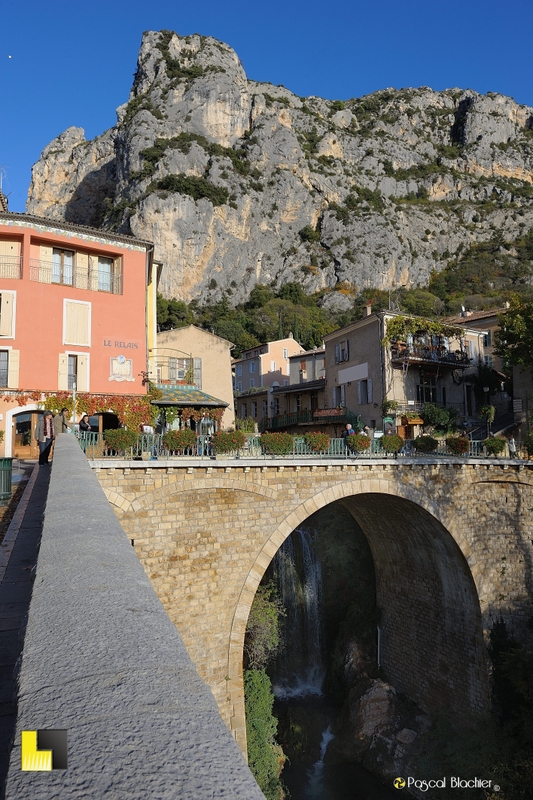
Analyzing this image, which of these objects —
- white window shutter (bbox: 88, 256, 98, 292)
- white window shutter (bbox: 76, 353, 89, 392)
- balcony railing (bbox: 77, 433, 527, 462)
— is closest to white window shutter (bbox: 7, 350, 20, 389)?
white window shutter (bbox: 76, 353, 89, 392)

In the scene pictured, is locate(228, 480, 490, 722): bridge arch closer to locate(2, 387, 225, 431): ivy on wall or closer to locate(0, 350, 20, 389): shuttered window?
locate(2, 387, 225, 431): ivy on wall

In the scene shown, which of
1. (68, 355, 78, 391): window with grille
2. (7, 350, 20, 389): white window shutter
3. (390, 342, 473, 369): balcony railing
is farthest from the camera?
(390, 342, 473, 369): balcony railing

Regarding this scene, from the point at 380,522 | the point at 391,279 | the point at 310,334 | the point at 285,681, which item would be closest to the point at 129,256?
the point at 380,522

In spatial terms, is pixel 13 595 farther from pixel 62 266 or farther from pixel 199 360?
pixel 199 360

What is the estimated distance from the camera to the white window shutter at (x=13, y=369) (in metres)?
19.6

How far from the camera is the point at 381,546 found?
2459 centimetres

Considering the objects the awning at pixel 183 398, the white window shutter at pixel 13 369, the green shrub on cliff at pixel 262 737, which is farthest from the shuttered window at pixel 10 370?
the green shrub on cliff at pixel 262 737

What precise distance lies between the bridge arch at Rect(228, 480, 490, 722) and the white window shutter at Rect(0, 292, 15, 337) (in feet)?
43.5

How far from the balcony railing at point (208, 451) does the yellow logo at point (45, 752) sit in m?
12.7

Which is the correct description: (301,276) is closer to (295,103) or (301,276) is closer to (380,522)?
(295,103)

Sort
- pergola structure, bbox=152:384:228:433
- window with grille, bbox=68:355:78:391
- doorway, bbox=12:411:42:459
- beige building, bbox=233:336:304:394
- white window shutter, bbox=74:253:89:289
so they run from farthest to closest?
beige building, bbox=233:336:304:394, pergola structure, bbox=152:384:228:433, white window shutter, bbox=74:253:89:289, window with grille, bbox=68:355:78:391, doorway, bbox=12:411:42:459

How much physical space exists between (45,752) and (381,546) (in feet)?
81.6

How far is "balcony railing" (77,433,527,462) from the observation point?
14.2m

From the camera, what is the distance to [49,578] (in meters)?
2.76
